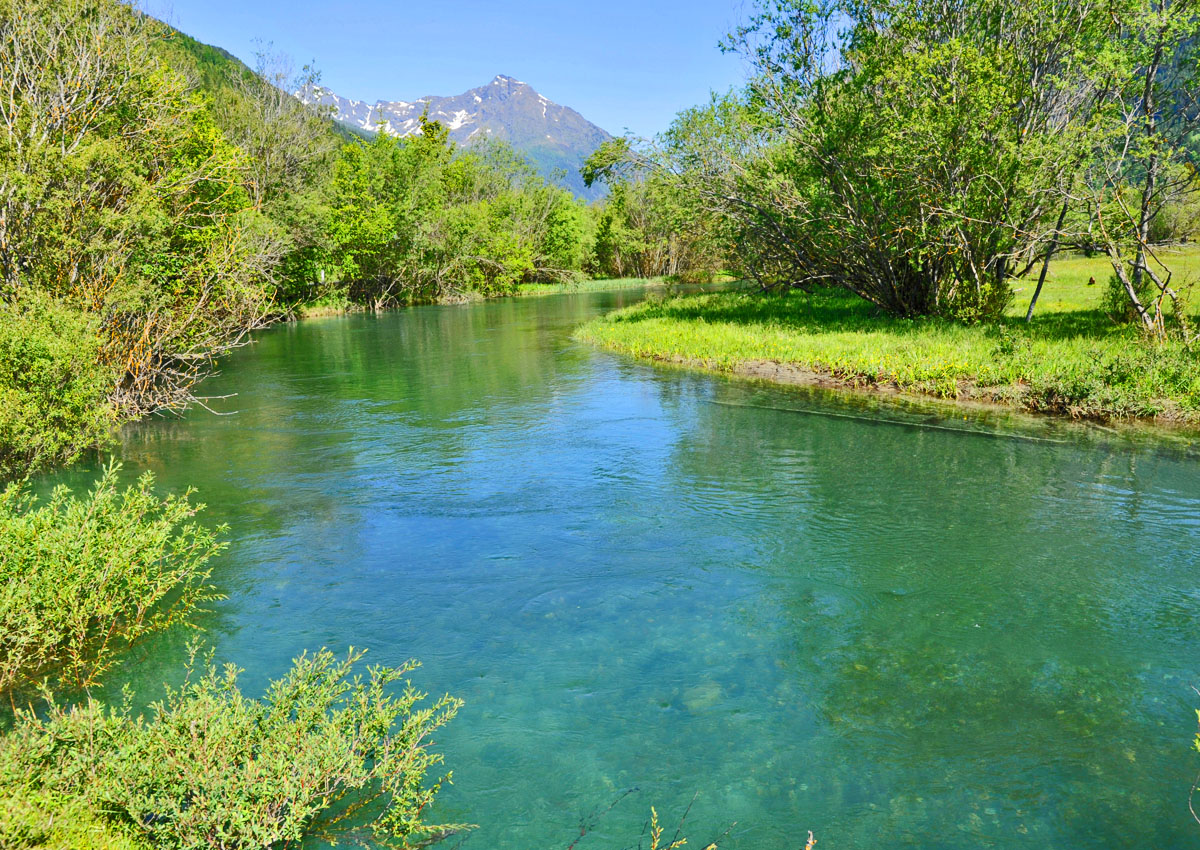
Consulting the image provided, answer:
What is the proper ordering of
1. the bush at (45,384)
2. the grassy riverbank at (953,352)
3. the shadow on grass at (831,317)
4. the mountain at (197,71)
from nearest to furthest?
the bush at (45,384)
the grassy riverbank at (953,352)
the shadow on grass at (831,317)
the mountain at (197,71)

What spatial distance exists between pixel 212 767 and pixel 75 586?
3.34m

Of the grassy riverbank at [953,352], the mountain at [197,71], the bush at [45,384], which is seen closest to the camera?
the bush at [45,384]

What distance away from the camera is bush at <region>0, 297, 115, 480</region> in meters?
11.0

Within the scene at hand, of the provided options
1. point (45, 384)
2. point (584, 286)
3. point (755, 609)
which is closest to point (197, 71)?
point (45, 384)

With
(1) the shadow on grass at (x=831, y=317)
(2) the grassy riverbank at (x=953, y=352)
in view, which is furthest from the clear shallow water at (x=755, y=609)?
(1) the shadow on grass at (x=831, y=317)

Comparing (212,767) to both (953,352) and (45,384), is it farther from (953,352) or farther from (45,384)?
(953,352)

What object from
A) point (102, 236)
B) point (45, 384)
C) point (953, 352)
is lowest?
point (953, 352)

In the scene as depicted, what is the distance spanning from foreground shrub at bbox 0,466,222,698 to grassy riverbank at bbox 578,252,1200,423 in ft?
56.0

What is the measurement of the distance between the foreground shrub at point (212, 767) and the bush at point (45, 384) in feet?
27.7

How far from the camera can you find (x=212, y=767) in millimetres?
4254

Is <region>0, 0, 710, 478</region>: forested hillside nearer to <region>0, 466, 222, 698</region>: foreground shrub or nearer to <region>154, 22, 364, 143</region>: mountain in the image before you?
<region>154, 22, 364, 143</region>: mountain

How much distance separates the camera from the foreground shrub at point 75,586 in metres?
6.31

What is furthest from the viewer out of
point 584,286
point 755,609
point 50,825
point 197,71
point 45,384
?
point 584,286

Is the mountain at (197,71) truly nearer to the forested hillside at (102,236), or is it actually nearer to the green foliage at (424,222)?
the forested hillside at (102,236)
